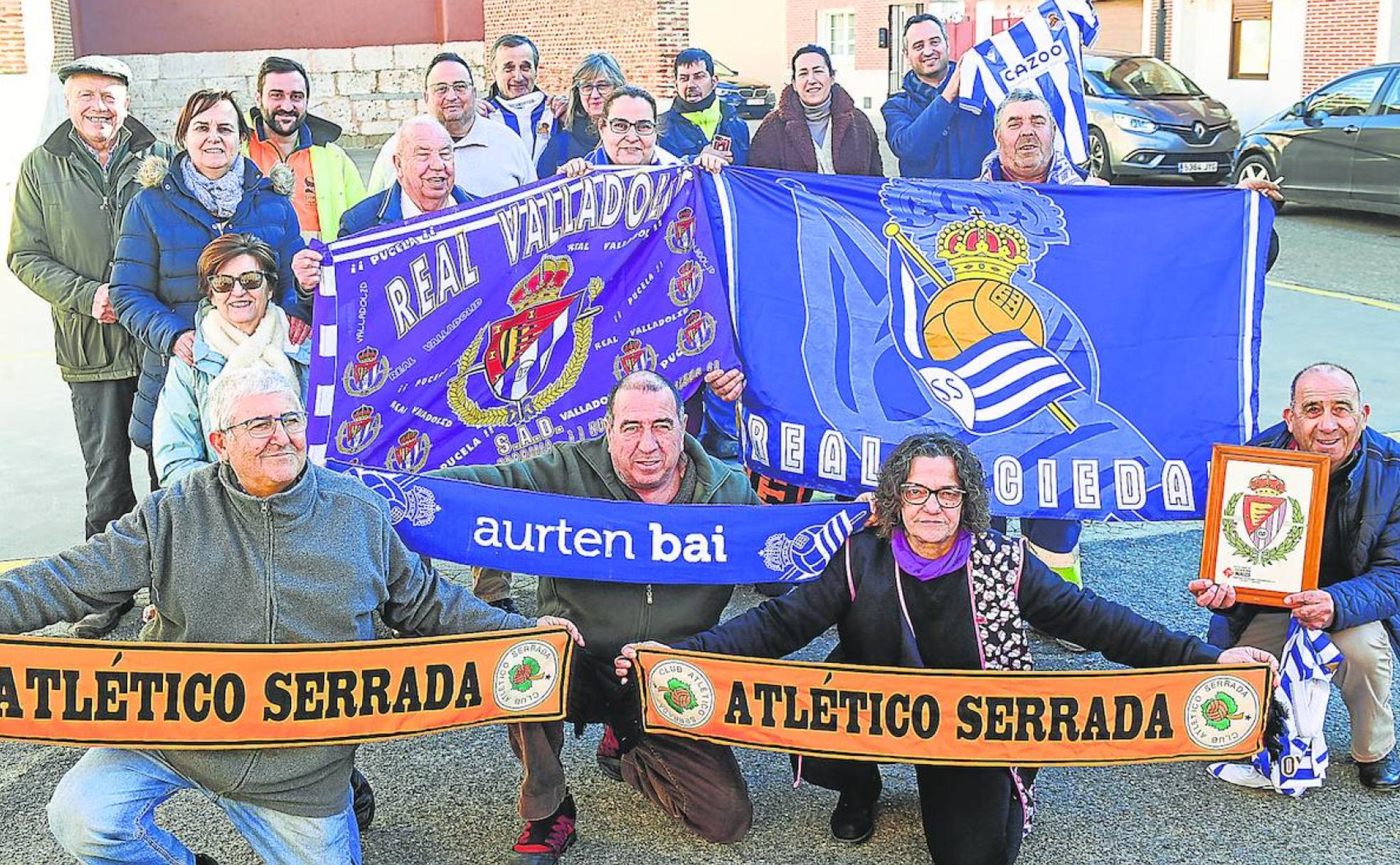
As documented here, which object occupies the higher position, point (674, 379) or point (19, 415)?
point (674, 379)

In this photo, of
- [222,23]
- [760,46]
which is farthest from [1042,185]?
[760,46]

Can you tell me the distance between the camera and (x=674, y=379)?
20.0 feet

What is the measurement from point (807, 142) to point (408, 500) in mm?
3766

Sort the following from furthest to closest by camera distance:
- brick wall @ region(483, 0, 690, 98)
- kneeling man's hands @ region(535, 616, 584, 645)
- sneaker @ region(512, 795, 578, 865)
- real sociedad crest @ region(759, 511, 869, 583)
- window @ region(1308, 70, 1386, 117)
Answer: brick wall @ region(483, 0, 690, 98)
window @ region(1308, 70, 1386, 117)
real sociedad crest @ region(759, 511, 869, 583)
sneaker @ region(512, 795, 578, 865)
kneeling man's hands @ region(535, 616, 584, 645)

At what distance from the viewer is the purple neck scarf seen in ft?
14.6

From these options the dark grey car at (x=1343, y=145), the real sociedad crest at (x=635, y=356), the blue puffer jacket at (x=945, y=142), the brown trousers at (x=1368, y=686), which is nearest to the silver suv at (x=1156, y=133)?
the dark grey car at (x=1343, y=145)

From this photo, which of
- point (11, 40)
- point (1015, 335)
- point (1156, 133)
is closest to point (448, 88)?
point (1015, 335)

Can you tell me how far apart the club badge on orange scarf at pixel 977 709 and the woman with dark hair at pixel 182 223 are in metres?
2.63

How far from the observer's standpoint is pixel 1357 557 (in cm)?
493

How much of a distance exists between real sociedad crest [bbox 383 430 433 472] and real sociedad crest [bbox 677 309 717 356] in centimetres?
110

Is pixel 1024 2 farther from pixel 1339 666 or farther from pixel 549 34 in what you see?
pixel 1339 666

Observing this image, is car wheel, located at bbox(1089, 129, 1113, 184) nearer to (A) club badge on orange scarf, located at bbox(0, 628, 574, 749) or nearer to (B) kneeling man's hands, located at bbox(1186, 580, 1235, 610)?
(B) kneeling man's hands, located at bbox(1186, 580, 1235, 610)

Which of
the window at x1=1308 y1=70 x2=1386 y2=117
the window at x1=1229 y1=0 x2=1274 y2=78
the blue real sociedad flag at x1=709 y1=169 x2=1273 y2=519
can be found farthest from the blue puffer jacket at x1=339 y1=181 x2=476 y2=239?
the window at x1=1229 y1=0 x2=1274 y2=78

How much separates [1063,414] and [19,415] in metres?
7.03
